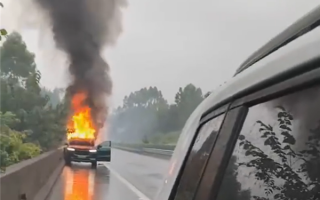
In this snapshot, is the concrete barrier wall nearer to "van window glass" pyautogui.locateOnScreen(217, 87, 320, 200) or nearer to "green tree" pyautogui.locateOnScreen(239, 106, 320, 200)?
"van window glass" pyautogui.locateOnScreen(217, 87, 320, 200)

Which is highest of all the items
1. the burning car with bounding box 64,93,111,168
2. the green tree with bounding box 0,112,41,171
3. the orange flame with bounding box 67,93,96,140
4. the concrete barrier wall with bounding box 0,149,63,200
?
the orange flame with bounding box 67,93,96,140

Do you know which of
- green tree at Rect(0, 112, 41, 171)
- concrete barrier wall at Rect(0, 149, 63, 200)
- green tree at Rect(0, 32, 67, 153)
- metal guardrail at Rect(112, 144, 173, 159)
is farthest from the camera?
metal guardrail at Rect(112, 144, 173, 159)

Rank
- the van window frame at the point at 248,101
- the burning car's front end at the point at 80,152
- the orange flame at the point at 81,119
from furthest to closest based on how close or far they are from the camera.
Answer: the orange flame at the point at 81,119 → the burning car's front end at the point at 80,152 → the van window frame at the point at 248,101

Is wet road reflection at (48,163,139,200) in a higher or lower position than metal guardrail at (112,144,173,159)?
lower

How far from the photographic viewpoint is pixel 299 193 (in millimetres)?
1572

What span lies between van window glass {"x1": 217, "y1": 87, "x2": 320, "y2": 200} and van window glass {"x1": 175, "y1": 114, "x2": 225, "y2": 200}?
33 centimetres

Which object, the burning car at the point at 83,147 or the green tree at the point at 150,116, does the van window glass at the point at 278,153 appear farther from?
the burning car at the point at 83,147

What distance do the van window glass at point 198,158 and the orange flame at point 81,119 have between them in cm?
3889

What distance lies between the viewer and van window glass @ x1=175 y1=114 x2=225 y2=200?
2.39m

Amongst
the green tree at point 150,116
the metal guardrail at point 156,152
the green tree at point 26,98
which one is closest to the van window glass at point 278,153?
the green tree at point 26,98

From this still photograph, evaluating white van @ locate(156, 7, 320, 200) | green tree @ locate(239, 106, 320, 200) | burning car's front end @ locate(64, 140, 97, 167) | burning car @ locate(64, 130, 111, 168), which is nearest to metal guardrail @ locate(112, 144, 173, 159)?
burning car @ locate(64, 130, 111, 168)

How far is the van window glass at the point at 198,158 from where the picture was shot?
2.39 m

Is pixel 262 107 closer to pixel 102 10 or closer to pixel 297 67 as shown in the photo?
pixel 297 67

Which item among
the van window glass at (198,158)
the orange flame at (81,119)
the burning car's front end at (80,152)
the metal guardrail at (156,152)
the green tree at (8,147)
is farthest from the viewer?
the metal guardrail at (156,152)
